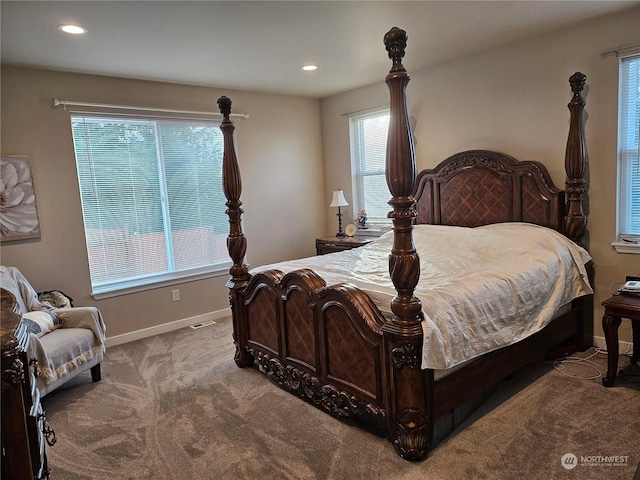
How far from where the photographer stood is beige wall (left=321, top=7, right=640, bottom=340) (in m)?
3.15

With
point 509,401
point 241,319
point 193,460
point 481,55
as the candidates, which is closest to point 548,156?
point 481,55

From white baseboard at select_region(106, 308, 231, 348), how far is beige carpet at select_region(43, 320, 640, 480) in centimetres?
88

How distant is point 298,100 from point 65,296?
3.40 metres

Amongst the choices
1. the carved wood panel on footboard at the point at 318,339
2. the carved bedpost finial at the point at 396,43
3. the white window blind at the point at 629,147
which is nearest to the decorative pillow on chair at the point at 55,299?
the carved wood panel on footboard at the point at 318,339

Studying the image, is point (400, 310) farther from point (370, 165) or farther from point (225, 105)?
point (370, 165)

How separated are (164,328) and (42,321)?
1.48 m

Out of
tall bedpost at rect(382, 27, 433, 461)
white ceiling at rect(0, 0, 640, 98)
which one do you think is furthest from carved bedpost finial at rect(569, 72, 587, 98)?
tall bedpost at rect(382, 27, 433, 461)

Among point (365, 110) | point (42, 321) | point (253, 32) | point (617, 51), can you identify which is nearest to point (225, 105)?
point (253, 32)

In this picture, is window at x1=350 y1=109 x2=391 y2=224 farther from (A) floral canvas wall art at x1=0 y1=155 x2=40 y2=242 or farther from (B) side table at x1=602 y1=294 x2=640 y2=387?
(A) floral canvas wall art at x1=0 y1=155 x2=40 y2=242

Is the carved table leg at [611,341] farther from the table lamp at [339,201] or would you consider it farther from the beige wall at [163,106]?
the beige wall at [163,106]

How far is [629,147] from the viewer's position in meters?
3.11

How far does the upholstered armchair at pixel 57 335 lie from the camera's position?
275 centimetres

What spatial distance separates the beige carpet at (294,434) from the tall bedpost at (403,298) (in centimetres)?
19

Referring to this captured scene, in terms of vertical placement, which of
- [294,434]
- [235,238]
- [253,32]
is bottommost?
[294,434]
